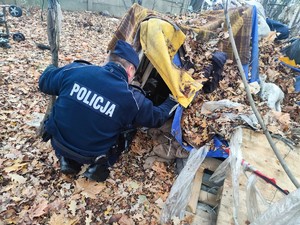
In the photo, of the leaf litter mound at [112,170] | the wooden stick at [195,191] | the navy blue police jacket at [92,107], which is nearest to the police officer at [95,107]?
the navy blue police jacket at [92,107]

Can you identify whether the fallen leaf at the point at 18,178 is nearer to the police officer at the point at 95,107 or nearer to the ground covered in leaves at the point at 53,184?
the ground covered in leaves at the point at 53,184

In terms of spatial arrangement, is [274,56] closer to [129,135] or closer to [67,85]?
[129,135]

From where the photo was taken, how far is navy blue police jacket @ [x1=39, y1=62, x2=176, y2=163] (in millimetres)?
2342

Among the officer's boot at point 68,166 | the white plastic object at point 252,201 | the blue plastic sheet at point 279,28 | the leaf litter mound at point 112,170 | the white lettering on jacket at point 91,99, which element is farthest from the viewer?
the blue plastic sheet at point 279,28

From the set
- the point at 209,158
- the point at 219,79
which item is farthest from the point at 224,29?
the point at 209,158

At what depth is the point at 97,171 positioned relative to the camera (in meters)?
2.90

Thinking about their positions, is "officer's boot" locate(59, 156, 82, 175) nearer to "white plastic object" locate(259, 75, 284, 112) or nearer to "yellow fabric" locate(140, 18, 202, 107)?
"yellow fabric" locate(140, 18, 202, 107)

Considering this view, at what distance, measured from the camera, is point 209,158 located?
300cm

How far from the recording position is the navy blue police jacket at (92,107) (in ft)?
7.68

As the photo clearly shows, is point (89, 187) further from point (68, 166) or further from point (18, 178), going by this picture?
point (18, 178)

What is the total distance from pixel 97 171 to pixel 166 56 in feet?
5.51

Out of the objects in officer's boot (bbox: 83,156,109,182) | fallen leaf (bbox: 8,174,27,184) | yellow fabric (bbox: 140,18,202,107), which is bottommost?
fallen leaf (bbox: 8,174,27,184)

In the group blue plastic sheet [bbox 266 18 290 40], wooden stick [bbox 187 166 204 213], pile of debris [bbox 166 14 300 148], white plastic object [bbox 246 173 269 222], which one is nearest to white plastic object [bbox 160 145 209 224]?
wooden stick [bbox 187 166 204 213]

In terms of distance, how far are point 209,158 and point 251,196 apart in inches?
37.7
